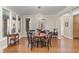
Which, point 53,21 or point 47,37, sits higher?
point 53,21

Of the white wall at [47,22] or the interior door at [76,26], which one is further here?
the white wall at [47,22]

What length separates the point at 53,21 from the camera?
Answer: 1347cm

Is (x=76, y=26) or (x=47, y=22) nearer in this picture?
(x=76, y=26)

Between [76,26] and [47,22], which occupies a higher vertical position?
[47,22]

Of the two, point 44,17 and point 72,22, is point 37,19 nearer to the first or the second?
point 44,17

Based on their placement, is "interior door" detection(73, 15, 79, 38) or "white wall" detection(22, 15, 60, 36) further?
"white wall" detection(22, 15, 60, 36)

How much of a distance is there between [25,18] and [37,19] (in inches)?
47.4
